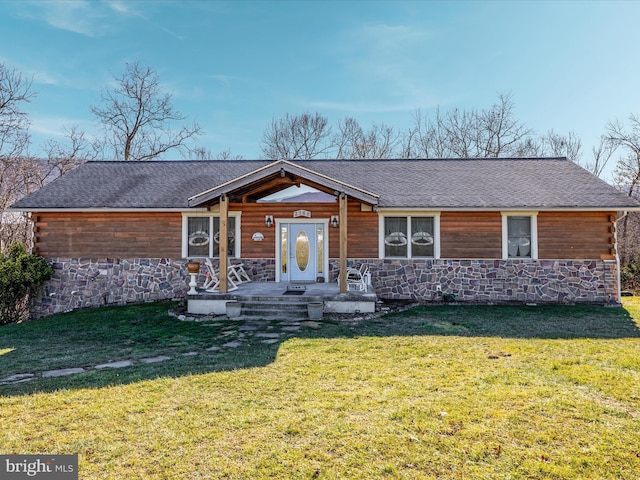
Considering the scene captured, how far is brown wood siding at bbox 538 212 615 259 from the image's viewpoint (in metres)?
10.7

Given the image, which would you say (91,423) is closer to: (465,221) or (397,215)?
(397,215)

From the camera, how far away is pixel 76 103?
22172 mm

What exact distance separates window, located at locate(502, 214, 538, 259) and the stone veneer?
0.28m

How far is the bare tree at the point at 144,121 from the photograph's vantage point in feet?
81.4

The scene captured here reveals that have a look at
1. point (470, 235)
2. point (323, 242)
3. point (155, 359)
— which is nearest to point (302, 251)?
point (323, 242)

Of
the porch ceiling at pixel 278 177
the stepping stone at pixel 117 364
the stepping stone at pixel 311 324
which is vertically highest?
the porch ceiling at pixel 278 177

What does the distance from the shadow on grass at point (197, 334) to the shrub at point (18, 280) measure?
166 cm

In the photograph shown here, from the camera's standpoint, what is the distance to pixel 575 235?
10.8 m

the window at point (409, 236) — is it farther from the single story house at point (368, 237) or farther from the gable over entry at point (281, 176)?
the gable over entry at point (281, 176)

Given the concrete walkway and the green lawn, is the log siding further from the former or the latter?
the green lawn

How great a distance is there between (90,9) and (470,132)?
72.3ft

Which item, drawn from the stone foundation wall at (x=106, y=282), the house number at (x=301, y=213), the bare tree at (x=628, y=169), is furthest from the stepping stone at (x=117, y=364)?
the bare tree at (x=628, y=169)

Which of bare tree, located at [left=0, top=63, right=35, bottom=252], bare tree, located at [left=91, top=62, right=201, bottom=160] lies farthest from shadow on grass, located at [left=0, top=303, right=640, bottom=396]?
bare tree, located at [left=91, top=62, right=201, bottom=160]

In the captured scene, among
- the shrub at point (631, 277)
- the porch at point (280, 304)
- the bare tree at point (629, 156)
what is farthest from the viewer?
the bare tree at point (629, 156)
